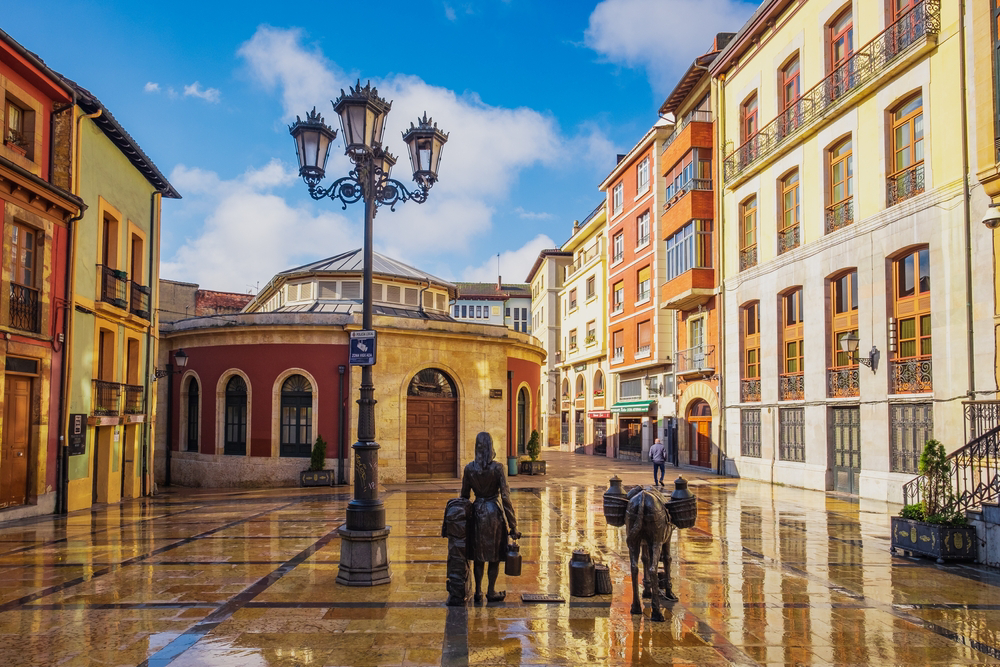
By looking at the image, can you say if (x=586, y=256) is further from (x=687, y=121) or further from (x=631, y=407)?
(x=687, y=121)

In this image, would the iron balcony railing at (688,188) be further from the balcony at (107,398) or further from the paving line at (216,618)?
the paving line at (216,618)

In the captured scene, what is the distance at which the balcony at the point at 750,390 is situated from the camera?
2444 cm

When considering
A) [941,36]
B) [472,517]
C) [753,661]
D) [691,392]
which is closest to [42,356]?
[472,517]

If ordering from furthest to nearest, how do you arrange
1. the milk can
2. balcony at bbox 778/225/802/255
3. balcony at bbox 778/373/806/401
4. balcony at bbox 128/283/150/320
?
1. balcony at bbox 778/225/802/255
2. balcony at bbox 778/373/806/401
3. balcony at bbox 128/283/150/320
4. the milk can

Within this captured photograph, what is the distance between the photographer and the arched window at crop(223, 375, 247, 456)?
2100cm

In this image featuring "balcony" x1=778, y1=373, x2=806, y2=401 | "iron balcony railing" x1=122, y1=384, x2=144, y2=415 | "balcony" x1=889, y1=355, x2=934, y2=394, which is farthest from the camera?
"balcony" x1=778, y1=373, x2=806, y2=401

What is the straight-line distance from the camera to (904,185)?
1742 cm

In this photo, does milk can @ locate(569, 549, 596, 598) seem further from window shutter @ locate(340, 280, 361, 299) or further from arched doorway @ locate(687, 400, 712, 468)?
arched doorway @ locate(687, 400, 712, 468)

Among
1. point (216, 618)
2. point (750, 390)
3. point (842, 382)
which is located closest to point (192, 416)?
point (216, 618)

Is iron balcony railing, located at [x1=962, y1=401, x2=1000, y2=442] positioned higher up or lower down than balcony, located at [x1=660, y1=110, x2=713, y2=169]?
lower down

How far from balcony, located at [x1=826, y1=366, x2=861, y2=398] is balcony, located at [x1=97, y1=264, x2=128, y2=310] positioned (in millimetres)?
18799

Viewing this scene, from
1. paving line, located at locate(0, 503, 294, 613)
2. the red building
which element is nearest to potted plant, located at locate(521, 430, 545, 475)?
paving line, located at locate(0, 503, 294, 613)

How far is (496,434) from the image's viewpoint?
22438mm

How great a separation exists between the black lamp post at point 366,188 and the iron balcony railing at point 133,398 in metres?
11.6
